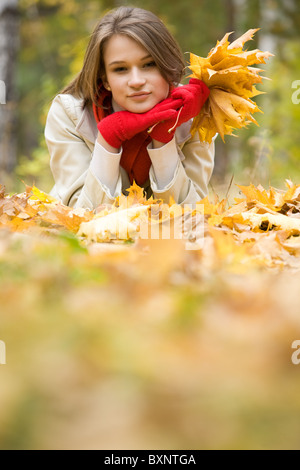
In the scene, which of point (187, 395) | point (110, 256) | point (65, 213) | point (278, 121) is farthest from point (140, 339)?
point (278, 121)

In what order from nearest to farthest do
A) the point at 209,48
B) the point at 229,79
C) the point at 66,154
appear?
the point at 229,79 → the point at 66,154 → the point at 209,48

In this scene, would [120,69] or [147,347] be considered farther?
[120,69]

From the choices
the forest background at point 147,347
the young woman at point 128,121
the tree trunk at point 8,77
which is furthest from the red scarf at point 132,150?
the tree trunk at point 8,77

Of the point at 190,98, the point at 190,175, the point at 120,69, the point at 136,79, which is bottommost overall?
the point at 190,175

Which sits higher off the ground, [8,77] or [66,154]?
[8,77]

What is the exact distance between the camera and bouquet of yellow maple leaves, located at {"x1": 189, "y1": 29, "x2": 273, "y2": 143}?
203cm

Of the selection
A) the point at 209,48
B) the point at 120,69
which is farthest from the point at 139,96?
the point at 209,48

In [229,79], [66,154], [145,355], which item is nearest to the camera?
[145,355]

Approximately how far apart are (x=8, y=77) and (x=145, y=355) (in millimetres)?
5394

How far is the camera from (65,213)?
1.82 metres

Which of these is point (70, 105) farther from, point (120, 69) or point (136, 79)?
point (136, 79)

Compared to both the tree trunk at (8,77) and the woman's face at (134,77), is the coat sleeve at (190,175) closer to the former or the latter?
the woman's face at (134,77)

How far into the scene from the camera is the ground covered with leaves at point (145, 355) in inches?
26.0

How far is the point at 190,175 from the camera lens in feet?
8.71
